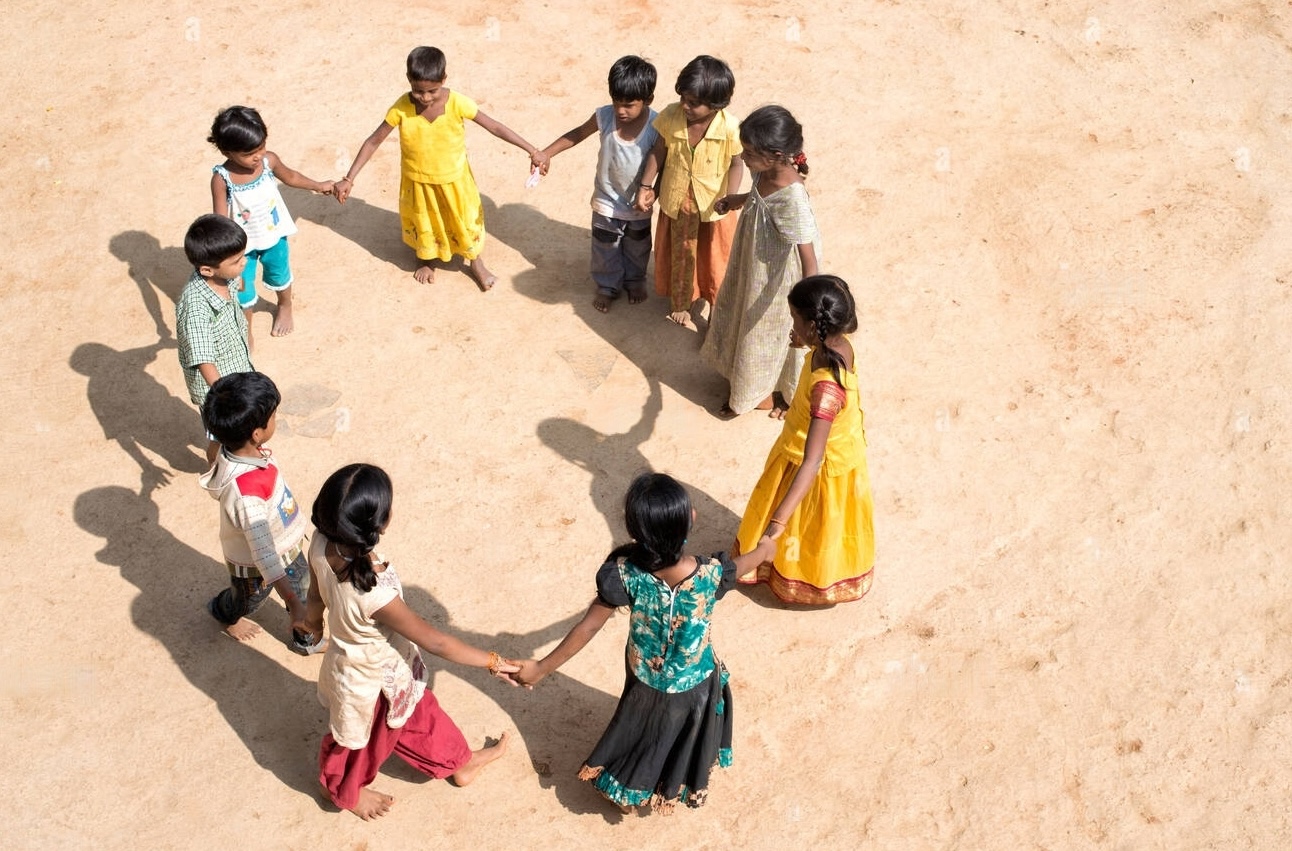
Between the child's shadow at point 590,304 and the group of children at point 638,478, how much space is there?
0.13m

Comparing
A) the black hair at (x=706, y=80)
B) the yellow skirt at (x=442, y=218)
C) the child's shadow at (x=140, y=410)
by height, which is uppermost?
the black hair at (x=706, y=80)

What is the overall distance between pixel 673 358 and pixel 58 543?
9.86 feet

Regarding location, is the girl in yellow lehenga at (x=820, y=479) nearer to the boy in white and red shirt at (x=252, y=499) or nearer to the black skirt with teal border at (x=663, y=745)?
the black skirt with teal border at (x=663, y=745)

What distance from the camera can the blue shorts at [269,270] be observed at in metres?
5.63

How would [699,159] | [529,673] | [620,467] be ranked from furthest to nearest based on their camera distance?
[699,159] < [620,467] < [529,673]

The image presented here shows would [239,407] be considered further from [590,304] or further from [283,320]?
[590,304]

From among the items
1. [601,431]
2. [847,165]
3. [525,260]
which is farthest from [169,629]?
[847,165]

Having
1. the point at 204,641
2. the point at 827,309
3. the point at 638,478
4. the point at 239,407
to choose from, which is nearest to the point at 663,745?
the point at 638,478

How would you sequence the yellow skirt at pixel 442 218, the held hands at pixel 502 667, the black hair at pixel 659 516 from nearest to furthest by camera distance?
the black hair at pixel 659 516, the held hands at pixel 502 667, the yellow skirt at pixel 442 218

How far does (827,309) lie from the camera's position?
404 cm

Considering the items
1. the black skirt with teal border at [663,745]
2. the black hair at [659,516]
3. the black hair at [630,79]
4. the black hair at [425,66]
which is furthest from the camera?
the black hair at [425,66]

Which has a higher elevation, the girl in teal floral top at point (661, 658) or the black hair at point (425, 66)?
the black hair at point (425, 66)

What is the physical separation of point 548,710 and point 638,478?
4.29ft

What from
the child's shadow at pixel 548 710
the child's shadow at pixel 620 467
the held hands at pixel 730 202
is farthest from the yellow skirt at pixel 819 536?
the held hands at pixel 730 202
